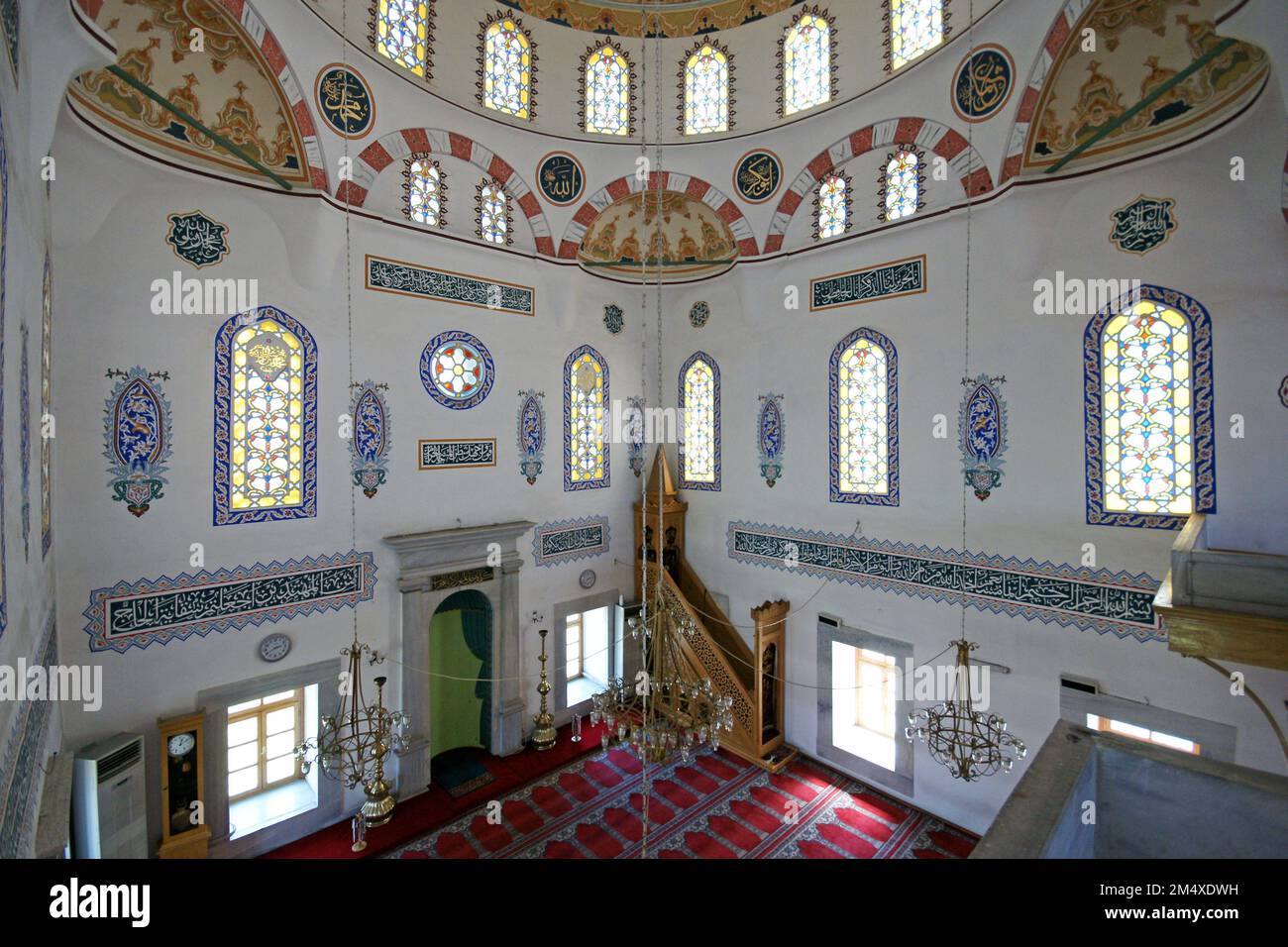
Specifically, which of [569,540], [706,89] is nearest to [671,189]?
[706,89]

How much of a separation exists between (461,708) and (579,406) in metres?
3.51

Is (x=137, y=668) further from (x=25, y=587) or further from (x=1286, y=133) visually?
(x=1286, y=133)

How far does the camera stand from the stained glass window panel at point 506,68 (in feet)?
18.1

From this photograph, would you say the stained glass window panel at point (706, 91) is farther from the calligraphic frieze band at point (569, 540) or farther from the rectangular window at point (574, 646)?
the rectangular window at point (574, 646)

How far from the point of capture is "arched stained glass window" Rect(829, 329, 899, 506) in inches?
207

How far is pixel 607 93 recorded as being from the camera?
609 centimetres

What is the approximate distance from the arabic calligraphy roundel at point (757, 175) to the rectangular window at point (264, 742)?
6286mm

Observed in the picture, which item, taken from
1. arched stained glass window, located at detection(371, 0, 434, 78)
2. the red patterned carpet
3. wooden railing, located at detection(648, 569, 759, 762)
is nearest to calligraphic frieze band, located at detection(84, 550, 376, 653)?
the red patterned carpet

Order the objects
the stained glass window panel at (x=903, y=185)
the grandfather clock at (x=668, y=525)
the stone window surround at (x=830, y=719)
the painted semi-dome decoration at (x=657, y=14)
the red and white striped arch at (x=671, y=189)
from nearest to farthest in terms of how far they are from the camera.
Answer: the stained glass window panel at (x=903, y=185), the stone window surround at (x=830, y=719), the painted semi-dome decoration at (x=657, y=14), the red and white striped arch at (x=671, y=189), the grandfather clock at (x=668, y=525)

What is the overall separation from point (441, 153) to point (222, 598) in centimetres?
421

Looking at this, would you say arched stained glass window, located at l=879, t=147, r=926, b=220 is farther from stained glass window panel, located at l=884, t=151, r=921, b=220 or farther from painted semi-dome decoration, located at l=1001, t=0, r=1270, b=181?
painted semi-dome decoration, located at l=1001, t=0, r=1270, b=181

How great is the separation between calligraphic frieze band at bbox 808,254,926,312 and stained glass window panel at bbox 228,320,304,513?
4735mm

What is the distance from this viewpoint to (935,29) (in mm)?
4738

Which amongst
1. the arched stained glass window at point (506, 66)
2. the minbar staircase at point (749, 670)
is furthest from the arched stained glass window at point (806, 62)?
the minbar staircase at point (749, 670)
